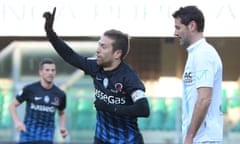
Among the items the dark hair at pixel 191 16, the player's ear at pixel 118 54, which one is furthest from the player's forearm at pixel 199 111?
the player's ear at pixel 118 54

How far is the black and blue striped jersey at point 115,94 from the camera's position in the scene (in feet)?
17.6

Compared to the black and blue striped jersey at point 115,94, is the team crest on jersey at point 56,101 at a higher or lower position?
lower

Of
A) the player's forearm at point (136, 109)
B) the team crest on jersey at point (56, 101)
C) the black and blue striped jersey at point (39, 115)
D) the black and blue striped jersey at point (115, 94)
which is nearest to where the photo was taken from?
the player's forearm at point (136, 109)

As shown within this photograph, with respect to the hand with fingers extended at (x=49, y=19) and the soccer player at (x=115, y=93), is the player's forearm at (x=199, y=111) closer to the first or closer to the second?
the soccer player at (x=115, y=93)

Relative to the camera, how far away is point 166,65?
49.3 feet

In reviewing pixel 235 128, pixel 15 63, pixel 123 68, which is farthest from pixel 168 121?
pixel 123 68

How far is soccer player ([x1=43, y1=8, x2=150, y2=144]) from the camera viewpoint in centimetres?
529

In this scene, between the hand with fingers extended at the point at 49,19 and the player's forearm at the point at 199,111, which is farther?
the hand with fingers extended at the point at 49,19

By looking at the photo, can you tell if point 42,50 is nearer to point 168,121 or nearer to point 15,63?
point 15,63

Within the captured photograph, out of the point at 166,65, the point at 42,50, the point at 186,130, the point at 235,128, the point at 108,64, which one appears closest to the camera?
the point at 186,130

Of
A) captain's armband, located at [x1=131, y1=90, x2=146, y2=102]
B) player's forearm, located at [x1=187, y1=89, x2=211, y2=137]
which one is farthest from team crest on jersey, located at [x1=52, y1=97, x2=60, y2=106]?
player's forearm, located at [x1=187, y1=89, x2=211, y2=137]

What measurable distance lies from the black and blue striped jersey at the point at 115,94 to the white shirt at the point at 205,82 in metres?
0.54

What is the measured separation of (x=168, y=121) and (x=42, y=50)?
2.82 metres

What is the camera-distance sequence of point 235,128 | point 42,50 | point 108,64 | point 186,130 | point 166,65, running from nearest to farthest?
point 186,130 → point 108,64 → point 235,128 → point 42,50 → point 166,65
